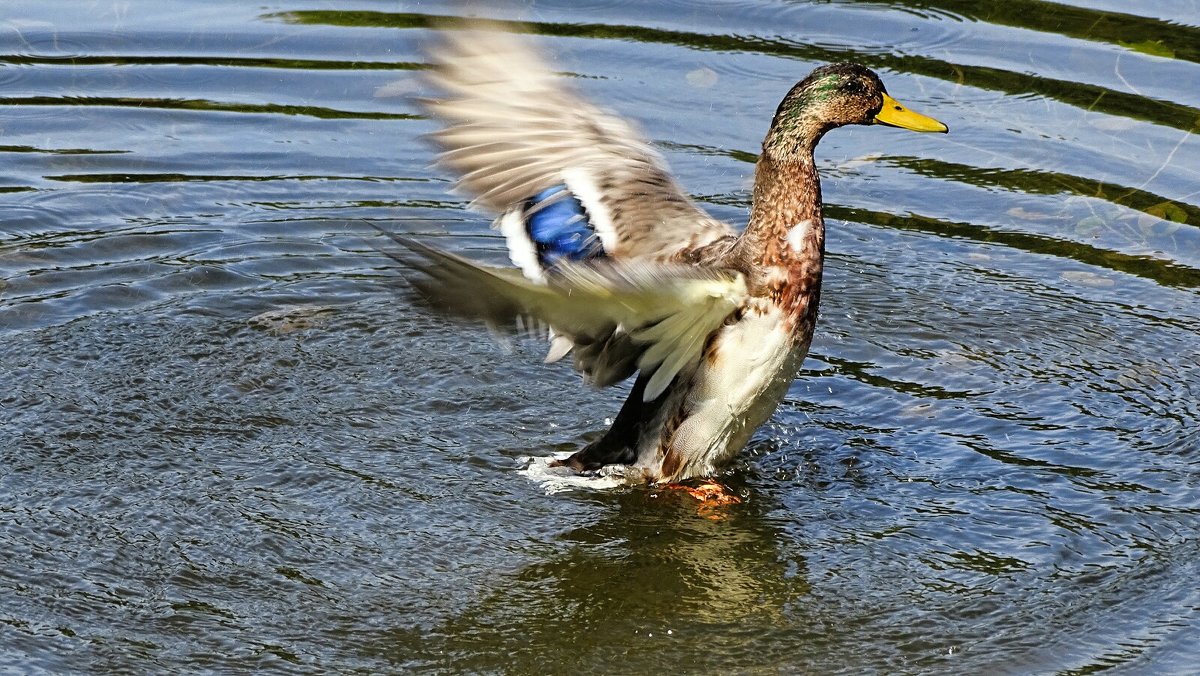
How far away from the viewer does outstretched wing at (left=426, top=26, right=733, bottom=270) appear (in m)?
6.00

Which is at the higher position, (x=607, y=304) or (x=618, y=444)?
(x=607, y=304)

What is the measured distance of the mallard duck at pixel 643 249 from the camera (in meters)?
5.02

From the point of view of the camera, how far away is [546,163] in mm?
6535

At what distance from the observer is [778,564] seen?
5.52m

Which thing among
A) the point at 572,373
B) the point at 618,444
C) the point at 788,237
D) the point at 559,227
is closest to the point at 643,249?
the point at 559,227

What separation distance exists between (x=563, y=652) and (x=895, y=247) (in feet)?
11.9

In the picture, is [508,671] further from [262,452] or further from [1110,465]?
[1110,465]

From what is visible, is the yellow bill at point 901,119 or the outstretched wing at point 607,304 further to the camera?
the yellow bill at point 901,119

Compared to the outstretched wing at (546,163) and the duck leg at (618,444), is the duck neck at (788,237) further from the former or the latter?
the duck leg at (618,444)

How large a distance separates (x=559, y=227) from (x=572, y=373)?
3.15 ft

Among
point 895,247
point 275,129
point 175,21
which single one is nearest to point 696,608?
point 895,247

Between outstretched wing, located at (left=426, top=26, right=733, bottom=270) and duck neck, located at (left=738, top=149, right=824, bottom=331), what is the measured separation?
319 millimetres

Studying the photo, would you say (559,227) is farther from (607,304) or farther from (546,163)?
(607,304)

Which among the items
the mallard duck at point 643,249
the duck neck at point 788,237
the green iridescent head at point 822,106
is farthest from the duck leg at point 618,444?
the green iridescent head at point 822,106
